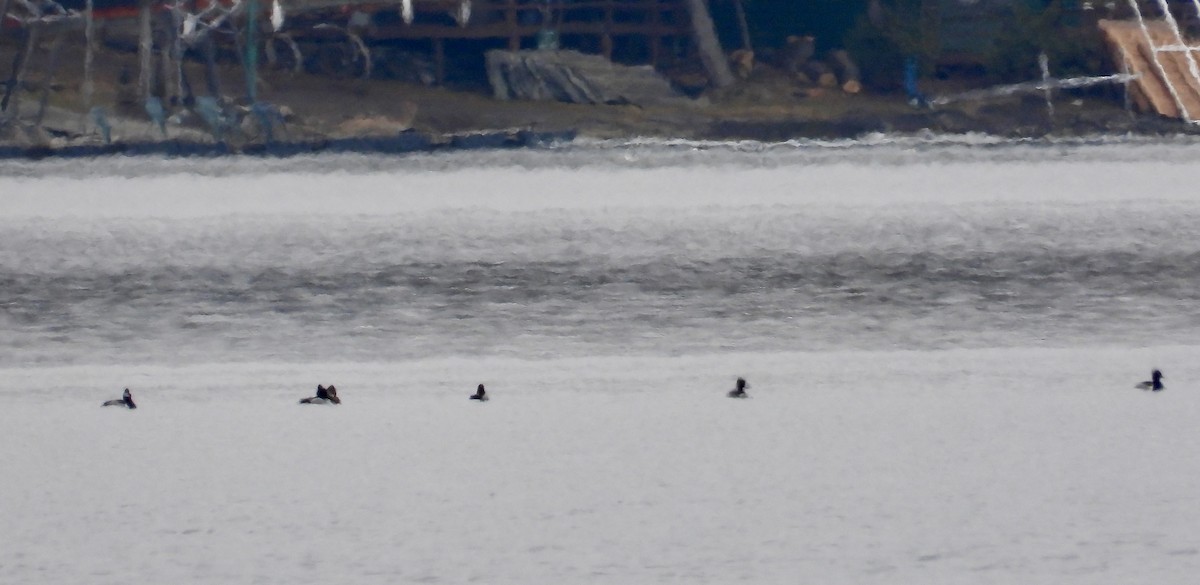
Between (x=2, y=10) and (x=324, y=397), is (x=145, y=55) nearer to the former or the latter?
(x=2, y=10)

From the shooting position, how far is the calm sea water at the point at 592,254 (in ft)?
26.3

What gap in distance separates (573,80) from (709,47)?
97.2 inches

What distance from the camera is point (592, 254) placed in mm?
10641

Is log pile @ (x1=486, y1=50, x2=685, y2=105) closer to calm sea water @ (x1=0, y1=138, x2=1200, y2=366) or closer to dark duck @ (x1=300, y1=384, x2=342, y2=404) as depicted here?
calm sea water @ (x1=0, y1=138, x2=1200, y2=366)

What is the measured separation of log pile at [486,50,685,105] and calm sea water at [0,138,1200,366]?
12.6 ft

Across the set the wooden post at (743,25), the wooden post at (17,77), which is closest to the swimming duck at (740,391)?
the wooden post at (17,77)

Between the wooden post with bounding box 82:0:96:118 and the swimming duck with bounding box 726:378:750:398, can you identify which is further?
the wooden post with bounding box 82:0:96:118

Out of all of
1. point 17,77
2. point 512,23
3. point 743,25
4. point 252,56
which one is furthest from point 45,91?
point 743,25

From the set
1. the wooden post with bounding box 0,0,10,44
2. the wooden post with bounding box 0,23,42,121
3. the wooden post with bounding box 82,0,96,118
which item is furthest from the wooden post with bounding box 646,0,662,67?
the wooden post with bounding box 0,0,10,44

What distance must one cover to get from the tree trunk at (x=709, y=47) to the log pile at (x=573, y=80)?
0.93 metres

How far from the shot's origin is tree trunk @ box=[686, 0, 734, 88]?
2205 centimetres

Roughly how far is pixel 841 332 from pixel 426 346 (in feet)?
5.89

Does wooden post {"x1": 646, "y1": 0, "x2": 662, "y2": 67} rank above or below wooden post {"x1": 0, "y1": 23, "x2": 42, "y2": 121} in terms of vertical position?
above

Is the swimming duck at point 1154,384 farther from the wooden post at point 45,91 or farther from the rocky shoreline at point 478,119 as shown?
the wooden post at point 45,91
